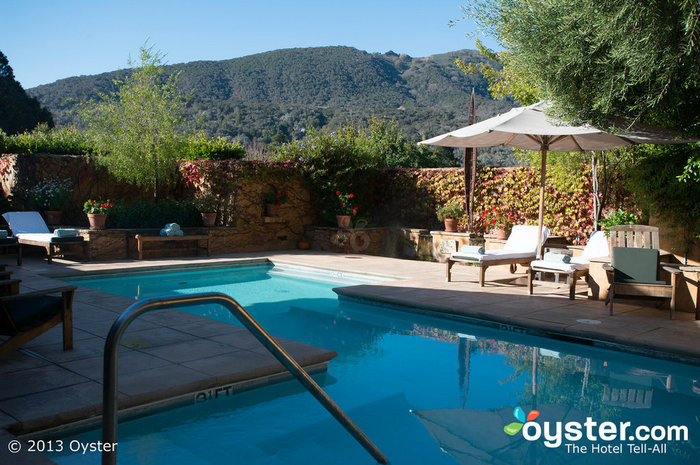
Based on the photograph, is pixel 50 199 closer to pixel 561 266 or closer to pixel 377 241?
pixel 377 241

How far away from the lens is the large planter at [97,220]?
1097 centimetres

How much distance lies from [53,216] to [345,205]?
634cm

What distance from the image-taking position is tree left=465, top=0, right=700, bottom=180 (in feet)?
18.2

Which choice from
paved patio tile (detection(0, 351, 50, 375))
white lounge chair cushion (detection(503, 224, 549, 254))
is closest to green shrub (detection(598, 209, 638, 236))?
white lounge chair cushion (detection(503, 224, 549, 254))

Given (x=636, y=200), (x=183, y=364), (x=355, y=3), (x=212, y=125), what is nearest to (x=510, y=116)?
(x=636, y=200)

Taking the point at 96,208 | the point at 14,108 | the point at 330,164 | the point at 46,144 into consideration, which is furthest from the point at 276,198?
the point at 14,108

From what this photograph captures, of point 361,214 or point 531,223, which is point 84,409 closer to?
point 531,223

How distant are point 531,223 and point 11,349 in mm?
9481

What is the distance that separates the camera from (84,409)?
3430 millimetres

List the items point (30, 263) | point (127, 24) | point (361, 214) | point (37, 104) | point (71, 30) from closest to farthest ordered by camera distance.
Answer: point (30, 263)
point (361, 214)
point (71, 30)
point (127, 24)
point (37, 104)

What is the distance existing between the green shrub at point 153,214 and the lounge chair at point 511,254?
6.41 meters

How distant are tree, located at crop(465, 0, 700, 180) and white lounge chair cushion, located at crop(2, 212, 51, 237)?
28.3ft

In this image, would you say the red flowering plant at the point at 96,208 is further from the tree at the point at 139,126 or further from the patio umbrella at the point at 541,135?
the patio umbrella at the point at 541,135

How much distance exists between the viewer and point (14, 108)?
32062mm
